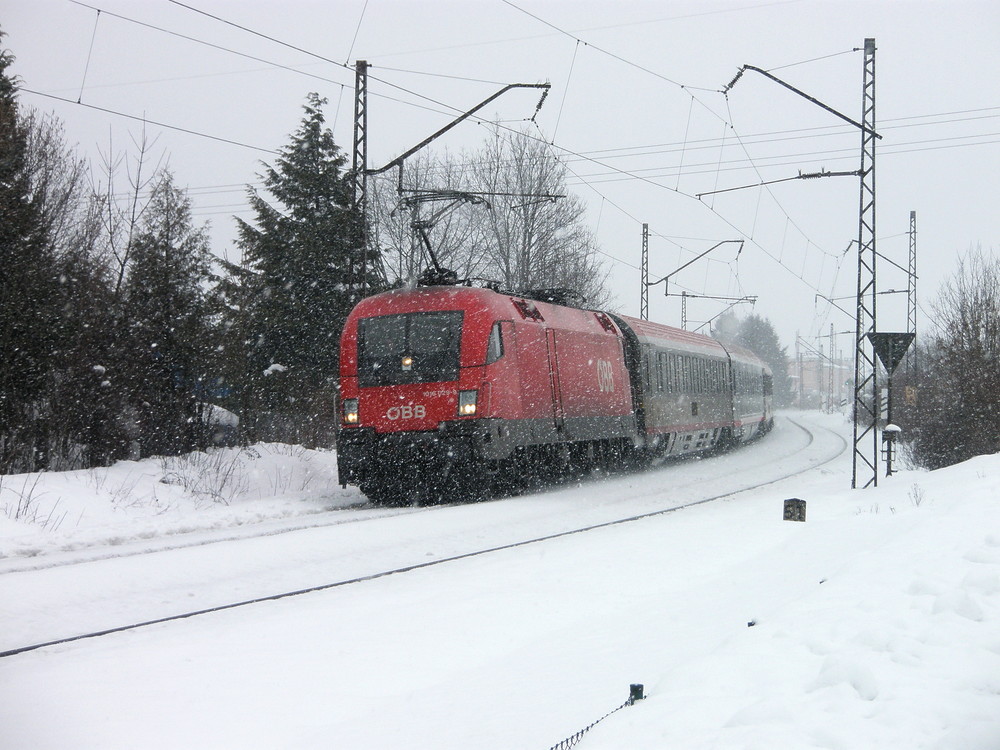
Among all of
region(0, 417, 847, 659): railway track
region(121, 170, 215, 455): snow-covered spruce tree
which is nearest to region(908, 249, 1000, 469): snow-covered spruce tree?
region(0, 417, 847, 659): railway track

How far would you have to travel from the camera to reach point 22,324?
14.4 metres

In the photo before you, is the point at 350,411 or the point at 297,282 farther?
the point at 297,282

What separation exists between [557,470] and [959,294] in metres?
12.2

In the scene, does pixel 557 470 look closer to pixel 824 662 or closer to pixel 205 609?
pixel 205 609

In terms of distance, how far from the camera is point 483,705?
16.2 ft

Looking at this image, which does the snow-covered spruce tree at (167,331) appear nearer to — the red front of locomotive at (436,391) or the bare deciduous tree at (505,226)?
the red front of locomotive at (436,391)

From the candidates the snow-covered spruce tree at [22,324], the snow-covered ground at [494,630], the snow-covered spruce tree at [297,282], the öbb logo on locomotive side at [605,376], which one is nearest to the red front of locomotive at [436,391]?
the snow-covered ground at [494,630]

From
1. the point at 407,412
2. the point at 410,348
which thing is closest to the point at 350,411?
the point at 407,412

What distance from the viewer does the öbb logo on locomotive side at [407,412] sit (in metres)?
14.1

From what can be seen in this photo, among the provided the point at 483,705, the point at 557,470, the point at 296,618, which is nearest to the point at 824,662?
the point at 483,705

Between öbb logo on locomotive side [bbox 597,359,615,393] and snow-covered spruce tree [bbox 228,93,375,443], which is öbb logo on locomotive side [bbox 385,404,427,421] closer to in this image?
öbb logo on locomotive side [bbox 597,359,615,393]

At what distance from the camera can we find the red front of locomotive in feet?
46.0

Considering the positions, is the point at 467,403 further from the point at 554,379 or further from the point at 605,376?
the point at 605,376

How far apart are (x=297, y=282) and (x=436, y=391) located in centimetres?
1442
